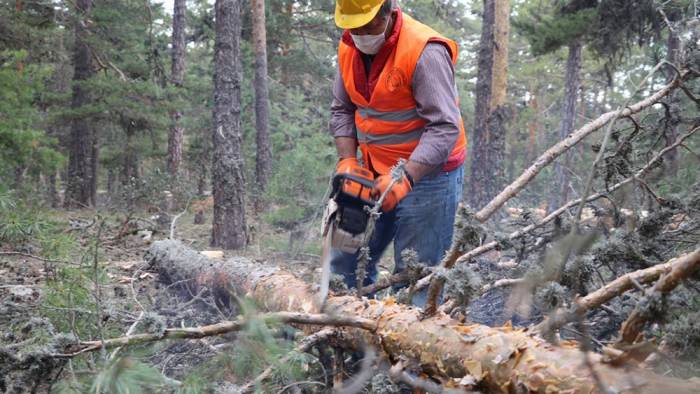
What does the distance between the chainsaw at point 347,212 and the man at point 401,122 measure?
2.6 inches

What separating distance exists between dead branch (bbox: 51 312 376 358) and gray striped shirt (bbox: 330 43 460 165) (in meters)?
0.92

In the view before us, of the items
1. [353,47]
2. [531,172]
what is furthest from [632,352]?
[353,47]

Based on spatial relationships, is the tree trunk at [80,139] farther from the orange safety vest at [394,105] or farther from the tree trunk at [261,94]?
the orange safety vest at [394,105]

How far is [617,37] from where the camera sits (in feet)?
31.3

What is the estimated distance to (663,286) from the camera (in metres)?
1.39

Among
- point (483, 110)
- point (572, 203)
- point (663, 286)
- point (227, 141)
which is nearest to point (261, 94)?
point (483, 110)

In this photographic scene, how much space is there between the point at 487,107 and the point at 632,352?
27.4ft

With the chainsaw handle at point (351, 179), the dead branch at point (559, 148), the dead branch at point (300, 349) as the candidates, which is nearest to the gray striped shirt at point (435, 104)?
the chainsaw handle at point (351, 179)

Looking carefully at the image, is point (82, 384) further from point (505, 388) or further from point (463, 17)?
point (463, 17)

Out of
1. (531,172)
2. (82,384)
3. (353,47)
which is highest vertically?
(353,47)

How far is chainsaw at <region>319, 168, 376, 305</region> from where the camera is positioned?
104 inches

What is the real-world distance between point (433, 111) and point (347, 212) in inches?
26.2

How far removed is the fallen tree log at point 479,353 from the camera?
146cm

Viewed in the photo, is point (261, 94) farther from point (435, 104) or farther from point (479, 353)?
point (479, 353)
